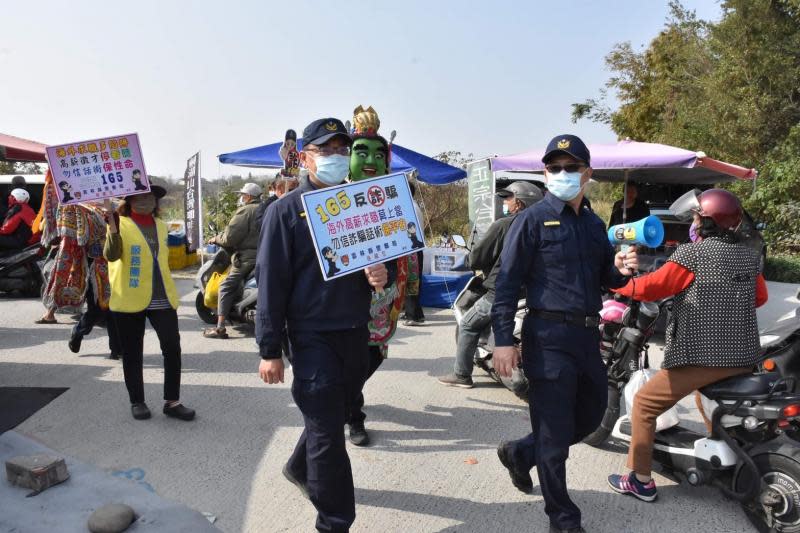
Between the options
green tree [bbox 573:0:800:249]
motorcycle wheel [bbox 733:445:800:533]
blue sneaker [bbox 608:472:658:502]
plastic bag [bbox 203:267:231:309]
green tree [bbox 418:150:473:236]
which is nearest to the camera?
motorcycle wheel [bbox 733:445:800:533]

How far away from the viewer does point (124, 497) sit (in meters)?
3.19

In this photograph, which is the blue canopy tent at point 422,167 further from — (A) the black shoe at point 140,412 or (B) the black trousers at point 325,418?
(B) the black trousers at point 325,418

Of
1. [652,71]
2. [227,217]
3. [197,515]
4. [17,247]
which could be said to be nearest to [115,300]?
[197,515]

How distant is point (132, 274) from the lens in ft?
14.0

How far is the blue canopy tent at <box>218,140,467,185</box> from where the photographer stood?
1002cm

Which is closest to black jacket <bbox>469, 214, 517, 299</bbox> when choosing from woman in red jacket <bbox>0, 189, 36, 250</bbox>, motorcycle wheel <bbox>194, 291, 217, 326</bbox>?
motorcycle wheel <bbox>194, 291, 217, 326</bbox>

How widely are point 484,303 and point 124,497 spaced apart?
3.04 m

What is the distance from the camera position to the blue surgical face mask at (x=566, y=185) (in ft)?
9.57

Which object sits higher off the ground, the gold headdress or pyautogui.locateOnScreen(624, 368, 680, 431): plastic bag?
the gold headdress

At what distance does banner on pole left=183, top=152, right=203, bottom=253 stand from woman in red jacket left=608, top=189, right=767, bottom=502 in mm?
9264

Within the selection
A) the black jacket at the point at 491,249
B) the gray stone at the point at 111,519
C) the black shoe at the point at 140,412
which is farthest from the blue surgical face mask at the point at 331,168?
the black shoe at the point at 140,412

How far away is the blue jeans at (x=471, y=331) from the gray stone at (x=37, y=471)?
3.13 metres

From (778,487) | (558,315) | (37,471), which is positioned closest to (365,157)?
(558,315)

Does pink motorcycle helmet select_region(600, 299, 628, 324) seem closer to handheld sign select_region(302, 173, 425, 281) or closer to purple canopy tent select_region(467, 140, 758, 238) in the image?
handheld sign select_region(302, 173, 425, 281)
